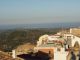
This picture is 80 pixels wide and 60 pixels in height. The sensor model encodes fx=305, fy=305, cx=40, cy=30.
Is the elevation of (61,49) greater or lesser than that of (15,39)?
greater

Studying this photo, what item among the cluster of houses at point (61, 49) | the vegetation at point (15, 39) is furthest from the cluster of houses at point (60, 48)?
the vegetation at point (15, 39)

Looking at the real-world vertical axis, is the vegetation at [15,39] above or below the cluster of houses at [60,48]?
below

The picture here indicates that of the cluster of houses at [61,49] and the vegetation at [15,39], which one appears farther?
the vegetation at [15,39]

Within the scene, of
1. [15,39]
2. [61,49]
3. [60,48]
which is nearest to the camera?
[61,49]

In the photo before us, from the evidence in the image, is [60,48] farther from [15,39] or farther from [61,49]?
[15,39]

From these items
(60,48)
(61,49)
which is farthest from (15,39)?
(61,49)

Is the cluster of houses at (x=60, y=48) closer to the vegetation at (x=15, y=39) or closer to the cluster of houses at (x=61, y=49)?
the cluster of houses at (x=61, y=49)

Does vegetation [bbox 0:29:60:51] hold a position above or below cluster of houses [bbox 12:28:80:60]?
below

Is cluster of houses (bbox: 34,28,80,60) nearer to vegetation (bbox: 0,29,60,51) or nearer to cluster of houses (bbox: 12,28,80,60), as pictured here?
cluster of houses (bbox: 12,28,80,60)

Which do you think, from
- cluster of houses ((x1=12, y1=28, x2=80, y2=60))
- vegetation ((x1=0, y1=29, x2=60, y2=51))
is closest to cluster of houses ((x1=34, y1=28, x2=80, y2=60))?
cluster of houses ((x1=12, y1=28, x2=80, y2=60))

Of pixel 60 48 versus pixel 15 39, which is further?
pixel 15 39

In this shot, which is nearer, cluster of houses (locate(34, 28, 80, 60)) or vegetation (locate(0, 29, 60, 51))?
cluster of houses (locate(34, 28, 80, 60))

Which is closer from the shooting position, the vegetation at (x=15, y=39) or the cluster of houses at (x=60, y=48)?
the cluster of houses at (x=60, y=48)

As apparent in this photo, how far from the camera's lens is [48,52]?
2597cm
